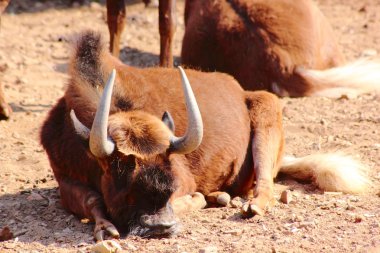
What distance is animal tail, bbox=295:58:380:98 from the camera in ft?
30.8

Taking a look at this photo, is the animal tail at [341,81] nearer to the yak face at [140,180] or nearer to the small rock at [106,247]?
the yak face at [140,180]

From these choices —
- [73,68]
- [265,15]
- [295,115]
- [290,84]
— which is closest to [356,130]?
[295,115]

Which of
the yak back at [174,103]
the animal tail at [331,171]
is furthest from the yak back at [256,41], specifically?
the yak back at [174,103]

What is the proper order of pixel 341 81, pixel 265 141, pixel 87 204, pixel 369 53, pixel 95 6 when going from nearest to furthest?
pixel 87 204, pixel 265 141, pixel 341 81, pixel 369 53, pixel 95 6

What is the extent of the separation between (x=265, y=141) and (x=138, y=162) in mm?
1613

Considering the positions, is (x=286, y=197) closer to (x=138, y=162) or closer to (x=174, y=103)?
(x=174, y=103)

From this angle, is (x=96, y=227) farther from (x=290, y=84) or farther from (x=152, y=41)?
(x=152, y=41)

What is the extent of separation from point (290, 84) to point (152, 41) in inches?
116

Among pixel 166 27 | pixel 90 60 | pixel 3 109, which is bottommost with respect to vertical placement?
pixel 3 109

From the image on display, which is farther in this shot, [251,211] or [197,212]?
[197,212]

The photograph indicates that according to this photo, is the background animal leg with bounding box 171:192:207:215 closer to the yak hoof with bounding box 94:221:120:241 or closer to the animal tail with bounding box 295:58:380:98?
the yak hoof with bounding box 94:221:120:241

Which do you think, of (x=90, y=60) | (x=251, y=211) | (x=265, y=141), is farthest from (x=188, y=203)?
(x=90, y=60)

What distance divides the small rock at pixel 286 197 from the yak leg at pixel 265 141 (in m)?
0.10

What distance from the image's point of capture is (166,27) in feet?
30.9
